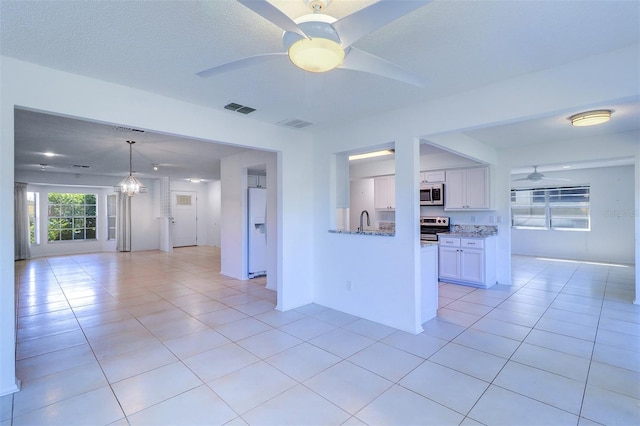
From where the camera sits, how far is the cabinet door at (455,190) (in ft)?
18.9

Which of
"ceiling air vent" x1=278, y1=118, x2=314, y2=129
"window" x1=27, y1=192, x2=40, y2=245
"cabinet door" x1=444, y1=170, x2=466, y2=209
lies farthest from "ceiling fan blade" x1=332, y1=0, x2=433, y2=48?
"window" x1=27, y1=192, x2=40, y2=245

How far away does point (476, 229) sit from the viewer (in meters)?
5.82

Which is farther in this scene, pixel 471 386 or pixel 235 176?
pixel 235 176

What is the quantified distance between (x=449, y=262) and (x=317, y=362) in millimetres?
3795

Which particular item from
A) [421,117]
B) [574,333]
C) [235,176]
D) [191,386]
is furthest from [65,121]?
[574,333]

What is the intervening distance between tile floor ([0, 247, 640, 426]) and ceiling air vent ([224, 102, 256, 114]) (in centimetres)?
250

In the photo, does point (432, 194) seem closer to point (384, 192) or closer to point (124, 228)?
point (384, 192)

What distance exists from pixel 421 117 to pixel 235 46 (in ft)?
6.75

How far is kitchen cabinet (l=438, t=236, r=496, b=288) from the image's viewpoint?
5125 mm

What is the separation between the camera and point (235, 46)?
2070mm

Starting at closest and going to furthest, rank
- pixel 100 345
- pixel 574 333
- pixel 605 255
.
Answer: pixel 100 345, pixel 574 333, pixel 605 255

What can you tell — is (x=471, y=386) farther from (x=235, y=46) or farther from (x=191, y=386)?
(x=235, y=46)

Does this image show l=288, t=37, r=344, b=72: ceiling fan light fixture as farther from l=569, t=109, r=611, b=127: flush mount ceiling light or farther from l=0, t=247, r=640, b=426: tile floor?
l=569, t=109, r=611, b=127: flush mount ceiling light

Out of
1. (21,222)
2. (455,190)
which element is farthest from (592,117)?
(21,222)
